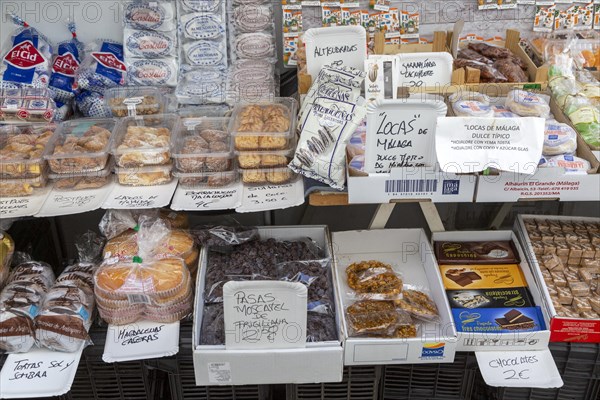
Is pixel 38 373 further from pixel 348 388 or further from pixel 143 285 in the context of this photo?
pixel 348 388

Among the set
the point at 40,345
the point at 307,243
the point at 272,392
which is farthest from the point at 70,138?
the point at 272,392

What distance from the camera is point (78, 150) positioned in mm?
2152

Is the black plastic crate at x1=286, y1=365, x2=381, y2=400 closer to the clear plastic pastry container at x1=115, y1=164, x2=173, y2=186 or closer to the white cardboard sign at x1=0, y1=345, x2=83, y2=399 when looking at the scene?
the white cardboard sign at x1=0, y1=345, x2=83, y2=399

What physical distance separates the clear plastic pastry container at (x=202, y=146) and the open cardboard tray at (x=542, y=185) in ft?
3.03

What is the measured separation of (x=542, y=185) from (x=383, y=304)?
68 cm

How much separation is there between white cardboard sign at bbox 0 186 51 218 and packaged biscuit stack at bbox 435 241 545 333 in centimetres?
151

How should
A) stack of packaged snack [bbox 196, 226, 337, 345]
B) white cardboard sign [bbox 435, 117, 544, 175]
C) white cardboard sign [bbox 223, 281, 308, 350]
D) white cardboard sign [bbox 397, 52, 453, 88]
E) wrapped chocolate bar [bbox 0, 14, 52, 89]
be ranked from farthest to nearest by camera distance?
wrapped chocolate bar [bbox 0, 14, 52, 89] < white cardboard sign [bbox 397, 52, 453, 88] < stack of packaged snack [bbox 196, 226, 337, 345] < white cardboard sign [bbox 435, 117, 544, 175] < white cardboard sign [bbox 223, 281, 308, 350]

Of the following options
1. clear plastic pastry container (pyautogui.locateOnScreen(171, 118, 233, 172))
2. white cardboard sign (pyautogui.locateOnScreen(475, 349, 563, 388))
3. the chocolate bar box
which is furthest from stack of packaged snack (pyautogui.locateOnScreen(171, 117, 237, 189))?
white cardboard sign (pyautogui.locateOnScreen(475, 349, 563, 388))

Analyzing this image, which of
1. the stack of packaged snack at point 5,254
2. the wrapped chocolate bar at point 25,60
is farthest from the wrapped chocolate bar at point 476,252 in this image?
the wrapped chocolate bar at point 25,60

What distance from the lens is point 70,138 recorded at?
87.0 inches

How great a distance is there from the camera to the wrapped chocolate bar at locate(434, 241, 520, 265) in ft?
7.48

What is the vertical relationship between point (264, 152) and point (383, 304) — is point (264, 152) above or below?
above

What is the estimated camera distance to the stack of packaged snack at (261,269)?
6.50 ft

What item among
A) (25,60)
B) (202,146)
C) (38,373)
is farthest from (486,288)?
(25,60)
